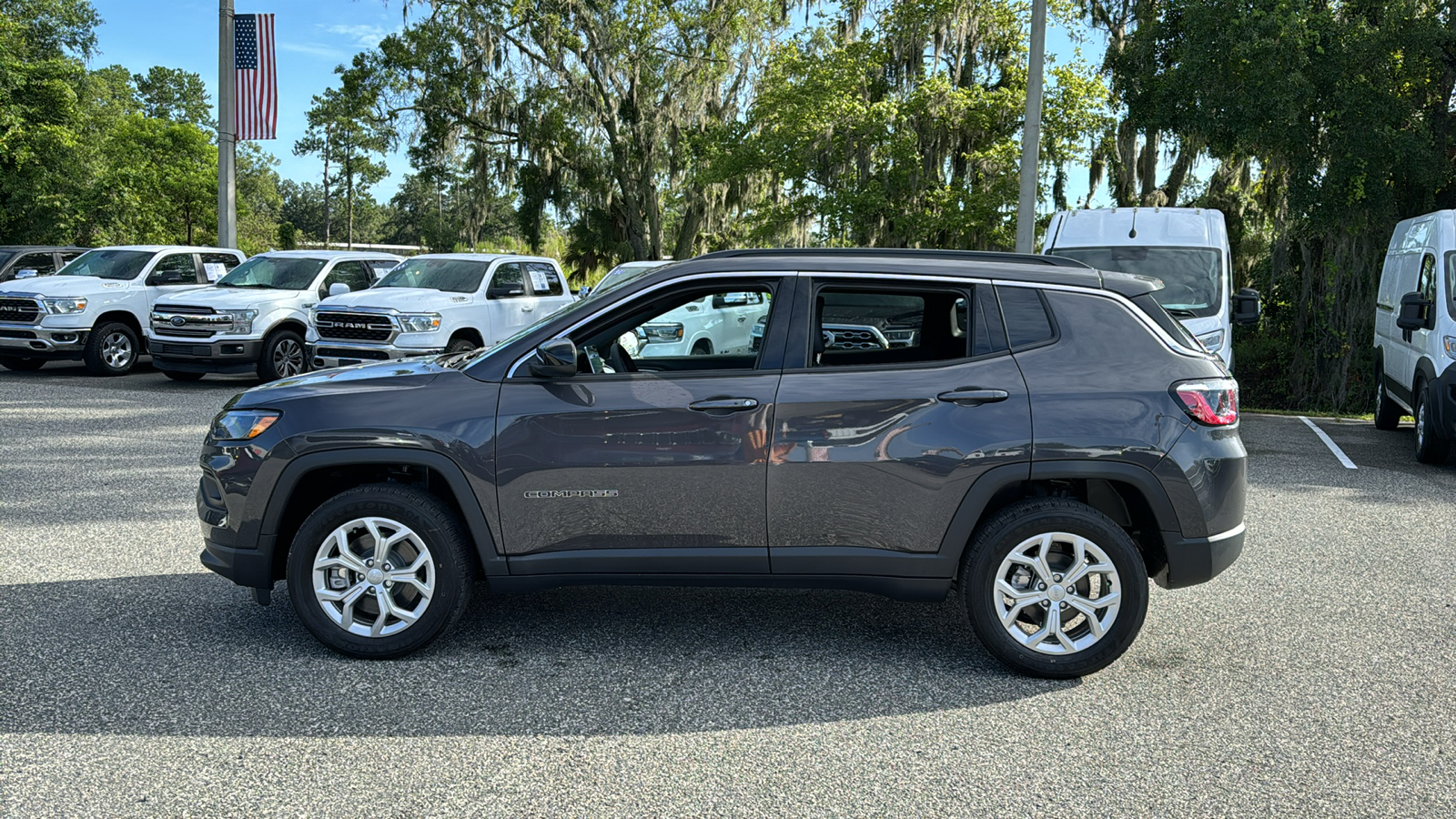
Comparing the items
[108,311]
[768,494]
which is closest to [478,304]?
[108,311]

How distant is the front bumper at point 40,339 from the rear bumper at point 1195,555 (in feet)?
50.5

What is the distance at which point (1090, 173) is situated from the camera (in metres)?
27.8

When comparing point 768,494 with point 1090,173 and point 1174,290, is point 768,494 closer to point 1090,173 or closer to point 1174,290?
point 1174,290

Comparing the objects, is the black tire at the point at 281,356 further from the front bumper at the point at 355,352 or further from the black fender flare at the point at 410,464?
the black fender flare at the point at 410,464

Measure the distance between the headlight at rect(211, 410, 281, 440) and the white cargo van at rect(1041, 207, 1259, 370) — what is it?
961 cm

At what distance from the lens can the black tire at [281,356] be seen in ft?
48.7

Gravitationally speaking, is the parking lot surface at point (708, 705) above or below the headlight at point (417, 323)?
below

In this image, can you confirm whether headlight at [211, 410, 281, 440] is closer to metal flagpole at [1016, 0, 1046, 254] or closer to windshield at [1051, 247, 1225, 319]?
windshield at [1051, 247, 1225, 319]

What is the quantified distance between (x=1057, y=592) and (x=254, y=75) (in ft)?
62.4

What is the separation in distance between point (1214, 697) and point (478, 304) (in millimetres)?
10674

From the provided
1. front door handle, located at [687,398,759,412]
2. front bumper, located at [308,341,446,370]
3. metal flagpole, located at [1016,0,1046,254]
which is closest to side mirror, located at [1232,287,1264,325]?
metal flagpole, located at [1016,0,1046,254]

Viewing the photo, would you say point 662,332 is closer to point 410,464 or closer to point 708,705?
point 410,464

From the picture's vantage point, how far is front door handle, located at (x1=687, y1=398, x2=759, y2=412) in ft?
15.1

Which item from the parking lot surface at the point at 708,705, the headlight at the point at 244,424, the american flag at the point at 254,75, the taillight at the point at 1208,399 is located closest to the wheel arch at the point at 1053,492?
the taillight at the point at 1208,399
